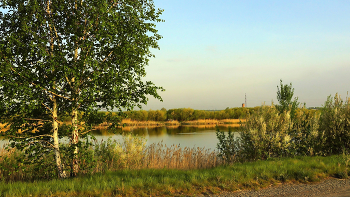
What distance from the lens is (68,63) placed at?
8359 mm

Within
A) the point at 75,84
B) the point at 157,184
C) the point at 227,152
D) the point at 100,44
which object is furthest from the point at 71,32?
the point at 227,152

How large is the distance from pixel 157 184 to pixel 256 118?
20.7ft

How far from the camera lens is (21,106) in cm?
730

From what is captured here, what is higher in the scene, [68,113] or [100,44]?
[100,44]

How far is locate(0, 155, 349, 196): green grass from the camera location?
6641 millimetres

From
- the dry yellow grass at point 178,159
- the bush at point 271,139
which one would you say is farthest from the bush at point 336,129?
the dry yellow grass at point 178,159

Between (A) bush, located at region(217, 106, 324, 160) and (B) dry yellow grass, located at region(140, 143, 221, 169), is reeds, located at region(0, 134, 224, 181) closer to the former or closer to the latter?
(B) dry yellow grass, located at region(140, 143, 221, 169)

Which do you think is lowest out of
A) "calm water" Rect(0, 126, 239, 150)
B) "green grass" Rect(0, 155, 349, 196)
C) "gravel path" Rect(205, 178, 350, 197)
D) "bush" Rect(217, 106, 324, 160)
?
"calm water" Rect(0, 126, 239, 150)

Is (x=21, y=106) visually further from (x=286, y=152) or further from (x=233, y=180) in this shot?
(x=286, y=152)

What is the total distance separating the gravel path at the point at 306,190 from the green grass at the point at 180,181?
307 mm

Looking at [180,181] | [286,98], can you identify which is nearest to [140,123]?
[286,98]

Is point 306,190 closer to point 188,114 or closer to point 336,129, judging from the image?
point 336,129

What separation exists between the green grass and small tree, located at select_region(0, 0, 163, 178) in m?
1.59

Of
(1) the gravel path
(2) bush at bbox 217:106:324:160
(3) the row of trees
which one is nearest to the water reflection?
(2) bush at bbox 217:106:324:160
